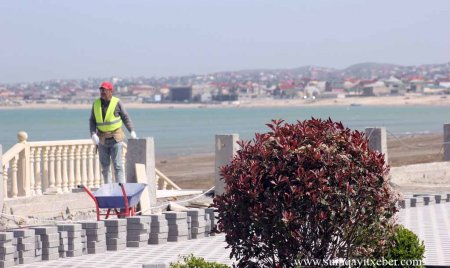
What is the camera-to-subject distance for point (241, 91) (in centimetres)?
19912

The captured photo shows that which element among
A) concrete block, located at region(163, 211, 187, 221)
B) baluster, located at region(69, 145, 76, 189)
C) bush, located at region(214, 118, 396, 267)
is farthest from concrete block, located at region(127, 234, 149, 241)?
baluster, located at region(69, 145, 76, 189)

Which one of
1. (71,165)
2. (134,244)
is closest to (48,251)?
(134,244)

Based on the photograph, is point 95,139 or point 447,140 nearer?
point 95,139

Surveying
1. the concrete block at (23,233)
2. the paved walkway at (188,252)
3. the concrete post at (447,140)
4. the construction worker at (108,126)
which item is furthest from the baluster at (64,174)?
the concrete post at (447,140)

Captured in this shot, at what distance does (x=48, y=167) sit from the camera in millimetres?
17812

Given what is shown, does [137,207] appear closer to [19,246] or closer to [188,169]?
[19,246]

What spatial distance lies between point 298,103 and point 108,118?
157 meters

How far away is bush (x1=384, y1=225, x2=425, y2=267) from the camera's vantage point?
8.97 m

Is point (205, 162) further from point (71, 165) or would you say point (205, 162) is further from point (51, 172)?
point (51, 172)

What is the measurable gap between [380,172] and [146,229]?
508 cm

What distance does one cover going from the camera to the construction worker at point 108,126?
50.7ft

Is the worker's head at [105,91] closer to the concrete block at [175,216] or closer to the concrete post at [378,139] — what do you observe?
the concrete block at [175,216]

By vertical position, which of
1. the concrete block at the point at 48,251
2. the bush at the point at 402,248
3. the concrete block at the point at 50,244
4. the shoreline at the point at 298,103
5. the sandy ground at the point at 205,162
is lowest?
the shoreline at the point at 298,103

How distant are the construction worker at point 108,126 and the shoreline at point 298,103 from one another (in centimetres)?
14665
